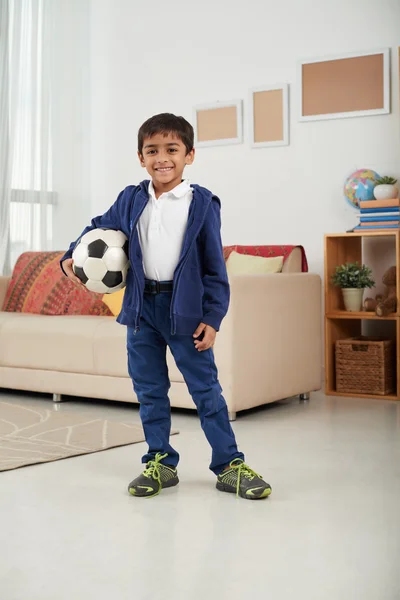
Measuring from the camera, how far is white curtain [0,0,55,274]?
A: 4.87 meters

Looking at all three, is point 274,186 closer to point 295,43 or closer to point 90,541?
point 295,43

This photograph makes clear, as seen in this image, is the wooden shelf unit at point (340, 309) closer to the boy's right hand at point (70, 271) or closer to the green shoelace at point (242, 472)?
the green shoelace at point (242, 472)

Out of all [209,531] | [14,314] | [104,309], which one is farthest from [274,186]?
[209,531]

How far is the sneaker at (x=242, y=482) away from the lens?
7.18 feet

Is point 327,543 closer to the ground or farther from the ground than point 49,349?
closer to the ground

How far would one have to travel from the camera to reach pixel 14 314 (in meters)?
4.20

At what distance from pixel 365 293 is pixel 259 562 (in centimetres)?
276

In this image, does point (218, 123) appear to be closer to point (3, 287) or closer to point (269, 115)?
point (269, 115)

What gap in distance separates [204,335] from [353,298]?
2004 millimetres

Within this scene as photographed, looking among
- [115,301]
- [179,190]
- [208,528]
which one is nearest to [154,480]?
[208,528]

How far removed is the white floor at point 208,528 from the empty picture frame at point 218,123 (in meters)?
2.20

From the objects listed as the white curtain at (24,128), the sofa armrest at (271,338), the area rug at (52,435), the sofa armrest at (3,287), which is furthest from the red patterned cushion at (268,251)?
the white curtain at (24,128)

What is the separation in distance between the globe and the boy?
200 centimetres

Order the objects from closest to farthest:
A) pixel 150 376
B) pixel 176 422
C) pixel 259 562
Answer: pixel 259 562 → pixel 150 376 → pixel 176 422
